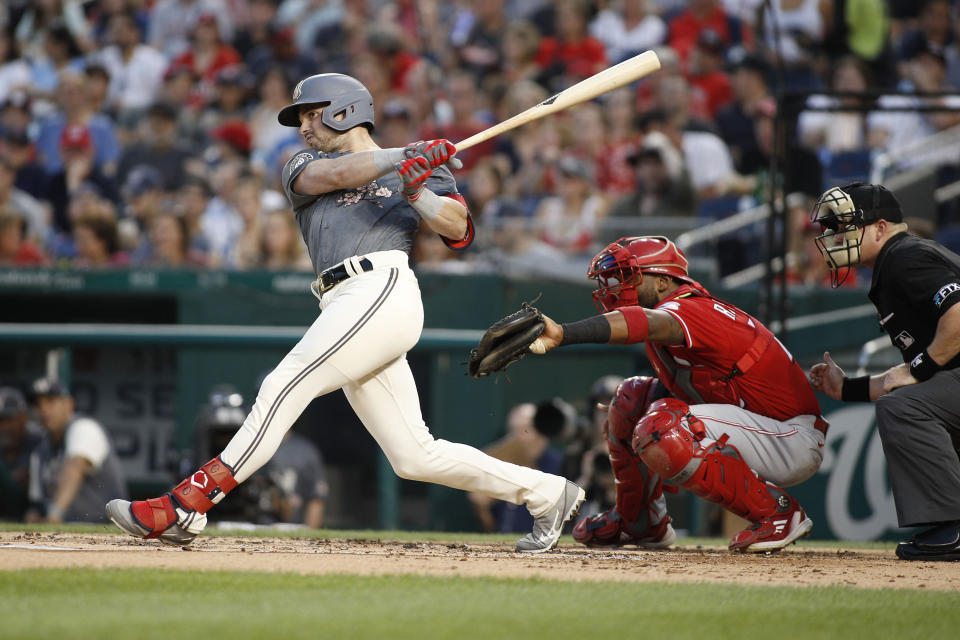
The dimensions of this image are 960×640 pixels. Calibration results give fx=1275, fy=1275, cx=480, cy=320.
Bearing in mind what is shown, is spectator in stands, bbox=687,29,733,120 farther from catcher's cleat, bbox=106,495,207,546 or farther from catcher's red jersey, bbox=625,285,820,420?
catcher's cleat, bbox=106,495,207,546

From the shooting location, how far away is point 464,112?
1153 centimetres

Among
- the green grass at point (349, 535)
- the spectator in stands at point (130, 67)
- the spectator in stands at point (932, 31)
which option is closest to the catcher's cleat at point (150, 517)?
the green grass at point (349, 535)

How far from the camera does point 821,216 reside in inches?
197

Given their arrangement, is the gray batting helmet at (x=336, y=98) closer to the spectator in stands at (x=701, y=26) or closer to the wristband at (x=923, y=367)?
the wristband at (x=923, y=367)

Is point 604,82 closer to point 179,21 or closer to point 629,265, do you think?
point 629,265

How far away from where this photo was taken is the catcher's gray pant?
430 cm

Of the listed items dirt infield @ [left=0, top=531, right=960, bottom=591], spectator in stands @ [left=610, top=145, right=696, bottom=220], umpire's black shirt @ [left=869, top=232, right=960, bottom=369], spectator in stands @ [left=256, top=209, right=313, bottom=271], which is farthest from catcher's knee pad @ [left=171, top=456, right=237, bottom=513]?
spectator in stands @ [left=610, top=145, right=696, bottom=220]

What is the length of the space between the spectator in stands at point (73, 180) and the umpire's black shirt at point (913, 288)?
8.40 m

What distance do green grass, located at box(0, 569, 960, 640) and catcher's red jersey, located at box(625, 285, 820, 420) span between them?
1169mm

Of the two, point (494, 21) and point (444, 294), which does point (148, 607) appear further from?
point (494, 21)

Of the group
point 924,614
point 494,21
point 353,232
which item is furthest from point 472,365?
point 494,21

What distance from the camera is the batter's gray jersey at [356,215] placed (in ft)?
14.8

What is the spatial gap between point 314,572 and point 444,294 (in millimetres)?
5017

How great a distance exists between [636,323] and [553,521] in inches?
32.8
